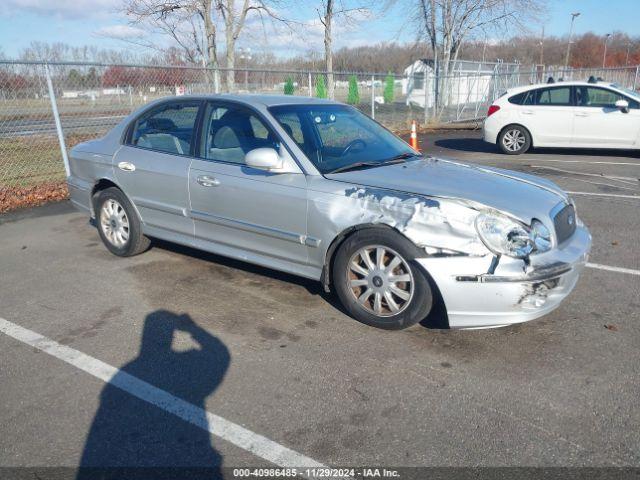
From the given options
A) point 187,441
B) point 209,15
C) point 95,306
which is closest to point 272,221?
point 95,306

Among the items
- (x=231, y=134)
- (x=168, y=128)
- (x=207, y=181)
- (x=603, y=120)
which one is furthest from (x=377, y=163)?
(x=603, y=120)

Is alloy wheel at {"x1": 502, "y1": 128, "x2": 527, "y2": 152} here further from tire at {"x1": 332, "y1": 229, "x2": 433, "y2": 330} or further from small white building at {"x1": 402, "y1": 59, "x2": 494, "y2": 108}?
tire at {"x1": 332, "y1": 229, "x2": 433, "y2": 330}

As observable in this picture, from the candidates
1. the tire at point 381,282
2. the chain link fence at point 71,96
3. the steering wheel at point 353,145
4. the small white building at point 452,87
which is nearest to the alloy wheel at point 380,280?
the tire at point 381,282

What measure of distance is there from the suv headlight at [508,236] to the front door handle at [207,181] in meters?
2.16

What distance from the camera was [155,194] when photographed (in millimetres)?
4934

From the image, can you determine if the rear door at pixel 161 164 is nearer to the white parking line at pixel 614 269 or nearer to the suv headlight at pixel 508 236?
the suv headlight at pixel 508 236

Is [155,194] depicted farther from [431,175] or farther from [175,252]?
[431,175]

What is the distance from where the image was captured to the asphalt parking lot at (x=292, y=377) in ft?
8.45

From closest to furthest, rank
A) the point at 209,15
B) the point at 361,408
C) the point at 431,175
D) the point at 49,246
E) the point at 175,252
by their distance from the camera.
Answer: the point at 361,408, the point at 431,175, the point at 175,252, the point at 49,246, the point at 209,15

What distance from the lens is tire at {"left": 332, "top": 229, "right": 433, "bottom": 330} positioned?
138 inches

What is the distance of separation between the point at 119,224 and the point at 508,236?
3.82 metres

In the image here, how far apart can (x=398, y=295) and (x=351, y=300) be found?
1.24 feet

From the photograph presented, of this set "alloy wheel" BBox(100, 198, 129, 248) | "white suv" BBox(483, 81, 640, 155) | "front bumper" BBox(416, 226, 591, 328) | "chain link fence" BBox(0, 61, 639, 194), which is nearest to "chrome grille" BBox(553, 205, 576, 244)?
"front bumper" BBox(416, 226, 591, 328)

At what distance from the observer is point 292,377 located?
3203mm
